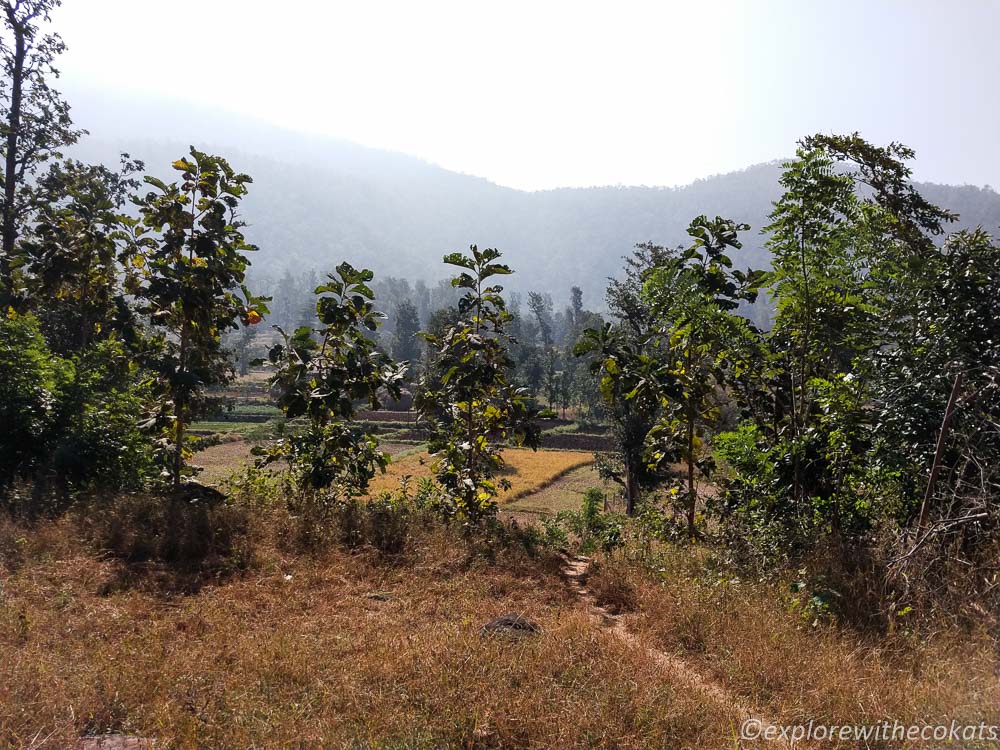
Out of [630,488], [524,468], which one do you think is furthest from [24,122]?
[524,468]

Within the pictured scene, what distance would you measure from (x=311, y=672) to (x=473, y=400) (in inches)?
156

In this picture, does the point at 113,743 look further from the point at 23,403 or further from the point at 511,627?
the point at 23,403

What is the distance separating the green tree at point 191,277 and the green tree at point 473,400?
231 centimetres

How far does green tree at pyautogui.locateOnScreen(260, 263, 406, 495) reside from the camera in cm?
669

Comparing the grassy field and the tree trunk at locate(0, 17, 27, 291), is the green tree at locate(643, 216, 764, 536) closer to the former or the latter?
the grassy field

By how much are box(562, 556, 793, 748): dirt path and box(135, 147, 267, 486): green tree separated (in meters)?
4.64

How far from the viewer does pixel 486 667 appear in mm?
3898

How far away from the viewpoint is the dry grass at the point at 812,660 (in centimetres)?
343

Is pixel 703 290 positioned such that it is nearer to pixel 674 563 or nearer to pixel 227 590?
pixel 674 563

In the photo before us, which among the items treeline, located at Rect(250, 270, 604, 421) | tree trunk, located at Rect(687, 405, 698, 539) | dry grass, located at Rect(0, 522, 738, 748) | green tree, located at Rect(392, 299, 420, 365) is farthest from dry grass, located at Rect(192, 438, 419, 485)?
green tree, located at Rect(392, 299, 420, 365)

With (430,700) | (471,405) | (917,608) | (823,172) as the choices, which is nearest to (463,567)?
(471,405)

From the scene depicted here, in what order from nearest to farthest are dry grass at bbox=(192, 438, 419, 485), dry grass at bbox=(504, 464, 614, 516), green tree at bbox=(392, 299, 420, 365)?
dry grass at bbox=(504, 464, 614, 516) → dry grass at bbox=(192, 438, 419, 485) → green tree at bbox=(392, 299, 420, 365)

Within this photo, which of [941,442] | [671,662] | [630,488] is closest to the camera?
[941,442]

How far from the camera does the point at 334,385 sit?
660 cm
